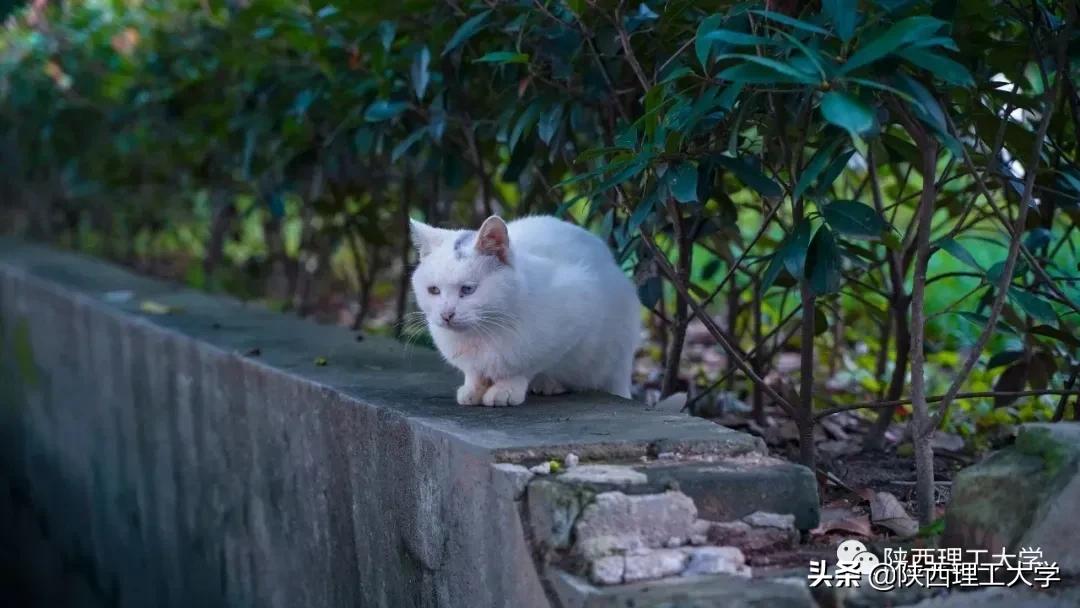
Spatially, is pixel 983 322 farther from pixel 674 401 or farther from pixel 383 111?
pixel 383 111

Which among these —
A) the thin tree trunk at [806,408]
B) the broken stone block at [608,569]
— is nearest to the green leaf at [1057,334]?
the thin tree trunk at [806,408]

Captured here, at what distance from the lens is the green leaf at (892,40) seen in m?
1.98

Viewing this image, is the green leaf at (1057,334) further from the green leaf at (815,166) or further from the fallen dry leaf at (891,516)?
the green leaf at (815,166)

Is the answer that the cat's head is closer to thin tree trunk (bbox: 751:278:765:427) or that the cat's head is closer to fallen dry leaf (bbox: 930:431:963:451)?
thin tree trunk (bbox: 751:278:765:427)

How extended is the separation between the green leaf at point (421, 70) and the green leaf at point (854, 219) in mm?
1310

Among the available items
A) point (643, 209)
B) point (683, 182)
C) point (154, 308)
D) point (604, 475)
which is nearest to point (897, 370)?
point (643, 209)

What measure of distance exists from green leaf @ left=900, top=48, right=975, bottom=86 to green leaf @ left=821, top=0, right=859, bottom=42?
3.6 inches

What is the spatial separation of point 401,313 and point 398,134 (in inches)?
43.7

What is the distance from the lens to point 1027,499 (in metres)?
2.16

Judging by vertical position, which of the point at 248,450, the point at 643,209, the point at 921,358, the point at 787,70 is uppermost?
the point at 787,70

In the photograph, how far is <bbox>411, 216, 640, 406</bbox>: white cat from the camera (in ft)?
9.55

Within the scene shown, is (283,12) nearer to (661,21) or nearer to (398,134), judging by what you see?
(398,134)

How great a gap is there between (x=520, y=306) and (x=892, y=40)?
121cm

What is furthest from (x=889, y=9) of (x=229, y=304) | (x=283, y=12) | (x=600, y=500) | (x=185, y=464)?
(x=229, y=304)
